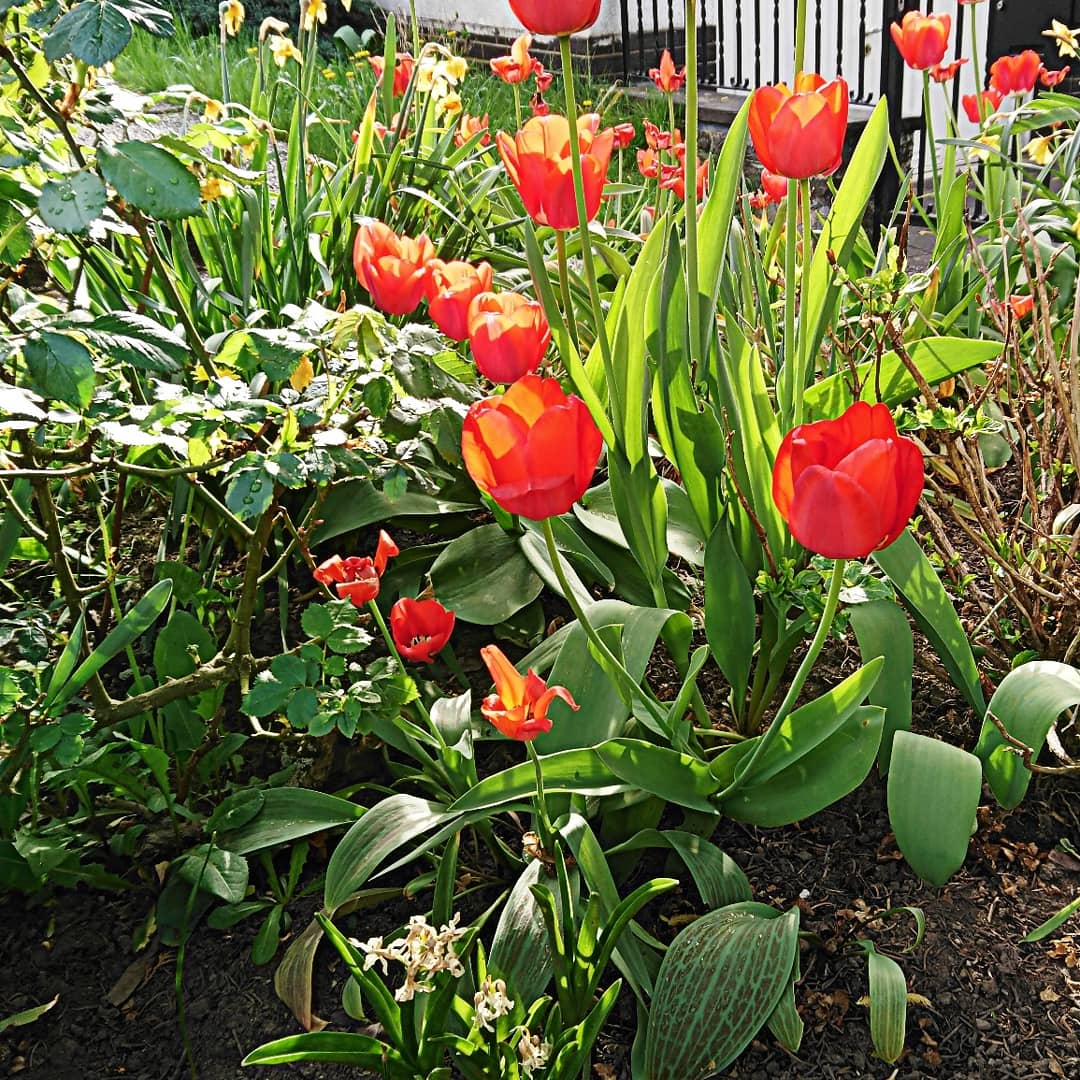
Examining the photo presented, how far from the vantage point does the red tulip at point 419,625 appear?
4.34 ft

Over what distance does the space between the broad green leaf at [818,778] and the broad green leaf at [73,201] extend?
3.18 feet

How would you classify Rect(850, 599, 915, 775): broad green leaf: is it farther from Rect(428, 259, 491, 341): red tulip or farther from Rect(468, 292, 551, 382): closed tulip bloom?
Rect(428, 259, 491, 341): red tulip

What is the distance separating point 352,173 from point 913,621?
4.91 ft

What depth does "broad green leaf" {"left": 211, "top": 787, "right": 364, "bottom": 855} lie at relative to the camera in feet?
4.94

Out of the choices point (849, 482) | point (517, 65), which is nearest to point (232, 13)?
point (517, 65)

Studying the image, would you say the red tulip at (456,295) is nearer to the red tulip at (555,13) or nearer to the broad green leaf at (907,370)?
the red tulip at (555,13)

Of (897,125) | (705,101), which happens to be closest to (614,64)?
(705,101)

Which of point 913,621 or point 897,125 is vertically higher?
point 897,125

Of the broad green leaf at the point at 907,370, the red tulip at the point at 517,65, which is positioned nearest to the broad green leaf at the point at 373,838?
the broad green leaf at the point at 907,370

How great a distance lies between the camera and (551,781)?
1380 millimetres

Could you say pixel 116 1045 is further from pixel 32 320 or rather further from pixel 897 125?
pixel 897 125

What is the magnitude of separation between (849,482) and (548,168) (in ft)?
2.18

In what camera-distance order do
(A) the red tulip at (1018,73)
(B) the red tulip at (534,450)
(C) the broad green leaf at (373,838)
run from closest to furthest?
1. (B) the red tulip at (534,450)
2. (C) the broad green leaf at (373,838)
3. (A) the red tulip at (1018,73)

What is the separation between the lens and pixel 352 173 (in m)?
2.40
